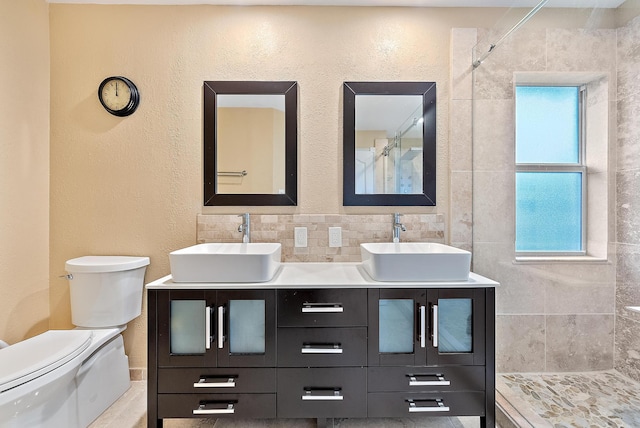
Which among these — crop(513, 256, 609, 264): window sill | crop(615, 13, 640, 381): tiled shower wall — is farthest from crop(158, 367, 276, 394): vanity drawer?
crop(615, 13, 640, 381): tiled shower wall

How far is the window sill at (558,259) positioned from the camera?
4.85ft

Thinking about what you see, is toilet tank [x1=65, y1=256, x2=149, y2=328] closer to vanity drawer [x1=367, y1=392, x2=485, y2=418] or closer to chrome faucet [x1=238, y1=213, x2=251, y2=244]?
chrome faucet [x1=238, y1=213, x2=251, y2=244]

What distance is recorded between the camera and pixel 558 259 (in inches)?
63.7

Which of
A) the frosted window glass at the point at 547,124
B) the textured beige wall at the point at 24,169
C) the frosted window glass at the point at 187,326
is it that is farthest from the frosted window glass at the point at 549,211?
the textured beige wall at the point at 24,169

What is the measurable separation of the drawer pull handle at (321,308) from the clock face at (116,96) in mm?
1625

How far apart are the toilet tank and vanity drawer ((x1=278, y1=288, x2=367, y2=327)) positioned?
3.26 ft

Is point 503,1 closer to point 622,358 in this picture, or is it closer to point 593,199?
point 593,199

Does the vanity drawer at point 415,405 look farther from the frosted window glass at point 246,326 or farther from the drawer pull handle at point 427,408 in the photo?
the frosted window glass at point 246,326

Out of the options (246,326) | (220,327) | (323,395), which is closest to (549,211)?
(323,395)

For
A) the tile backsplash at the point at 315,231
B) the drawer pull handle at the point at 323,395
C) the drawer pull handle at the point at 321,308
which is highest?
the tile backsplash at the point at 315,231

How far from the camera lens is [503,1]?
186cm

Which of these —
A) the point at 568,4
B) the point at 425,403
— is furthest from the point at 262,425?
the point at 568,4

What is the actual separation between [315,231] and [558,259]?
4.45 feet

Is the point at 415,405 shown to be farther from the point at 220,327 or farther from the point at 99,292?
the point at 99,292
